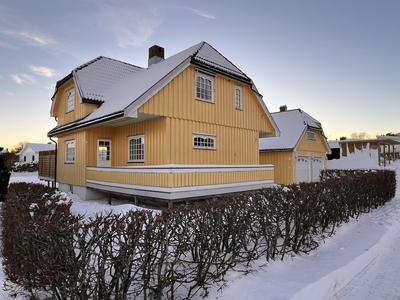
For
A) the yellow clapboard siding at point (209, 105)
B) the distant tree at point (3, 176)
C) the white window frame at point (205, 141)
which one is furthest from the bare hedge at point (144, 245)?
the distant tree at point (3, 176)

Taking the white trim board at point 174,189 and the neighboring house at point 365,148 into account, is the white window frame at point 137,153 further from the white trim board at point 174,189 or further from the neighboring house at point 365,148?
the neighboring house at point 365,148

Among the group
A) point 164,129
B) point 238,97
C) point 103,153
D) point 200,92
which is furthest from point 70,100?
point 238,97

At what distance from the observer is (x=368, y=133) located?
10988 cm

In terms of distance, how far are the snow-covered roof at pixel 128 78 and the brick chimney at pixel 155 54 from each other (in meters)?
1.47

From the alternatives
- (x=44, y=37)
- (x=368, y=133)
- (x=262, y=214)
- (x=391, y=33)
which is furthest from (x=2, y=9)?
(x=368, y=133)

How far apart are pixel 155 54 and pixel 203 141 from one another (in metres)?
8.26

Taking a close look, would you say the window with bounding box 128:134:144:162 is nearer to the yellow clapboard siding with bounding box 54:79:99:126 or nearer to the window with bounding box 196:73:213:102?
the yellow clapboard siding with bounding box 54:79:99:126

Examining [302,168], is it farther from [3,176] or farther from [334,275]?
[3,176]

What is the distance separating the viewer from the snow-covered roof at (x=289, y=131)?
20.1m

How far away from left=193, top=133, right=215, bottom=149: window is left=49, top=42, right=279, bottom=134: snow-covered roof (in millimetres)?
2954

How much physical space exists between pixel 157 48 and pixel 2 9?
831cm

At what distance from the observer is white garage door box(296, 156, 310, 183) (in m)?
20.2

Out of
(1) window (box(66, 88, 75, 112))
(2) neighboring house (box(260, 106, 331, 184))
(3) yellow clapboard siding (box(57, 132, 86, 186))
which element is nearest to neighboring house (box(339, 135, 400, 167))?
(2) neighboring house (box(260, 106, 331, 184))

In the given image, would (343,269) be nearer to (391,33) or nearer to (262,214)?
(262,214)
